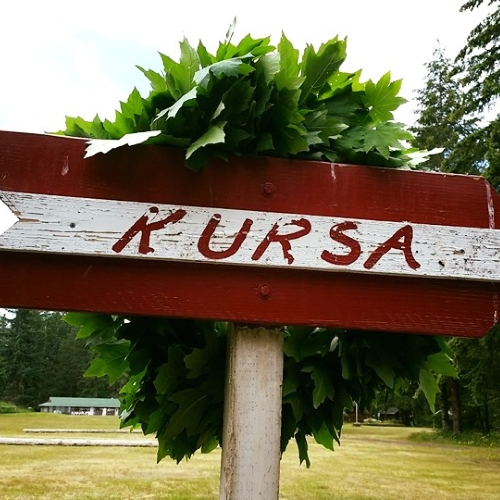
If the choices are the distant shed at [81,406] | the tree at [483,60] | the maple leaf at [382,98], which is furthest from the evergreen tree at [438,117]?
the distant shed at [81,406]

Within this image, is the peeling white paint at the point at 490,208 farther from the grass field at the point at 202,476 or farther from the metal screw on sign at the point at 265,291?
the grass field at the point at 202,476

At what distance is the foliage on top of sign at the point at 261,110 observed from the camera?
4.47 feet

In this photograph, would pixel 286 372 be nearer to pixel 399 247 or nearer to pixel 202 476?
pixel 399 247

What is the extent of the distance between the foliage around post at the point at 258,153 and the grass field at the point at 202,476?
6.57m

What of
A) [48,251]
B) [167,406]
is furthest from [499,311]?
[48,251]

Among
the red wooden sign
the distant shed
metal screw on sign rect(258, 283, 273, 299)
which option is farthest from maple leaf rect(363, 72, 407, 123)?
the distant shed

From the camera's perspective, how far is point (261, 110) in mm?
1406

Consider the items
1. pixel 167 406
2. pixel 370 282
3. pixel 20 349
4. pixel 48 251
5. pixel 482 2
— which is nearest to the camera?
pixel 48 251

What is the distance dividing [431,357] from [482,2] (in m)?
12.5

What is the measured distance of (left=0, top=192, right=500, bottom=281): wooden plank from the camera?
51.9 inches

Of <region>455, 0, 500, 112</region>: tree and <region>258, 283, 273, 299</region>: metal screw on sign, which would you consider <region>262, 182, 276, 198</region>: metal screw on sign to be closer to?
<region>258, 283, 273, 299</region>: metal screw on sign

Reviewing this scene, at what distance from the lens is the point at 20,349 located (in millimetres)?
51562

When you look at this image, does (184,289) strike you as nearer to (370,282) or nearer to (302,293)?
(302,293)

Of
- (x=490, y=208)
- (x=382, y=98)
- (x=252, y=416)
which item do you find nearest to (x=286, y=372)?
(x=252, y=416)
